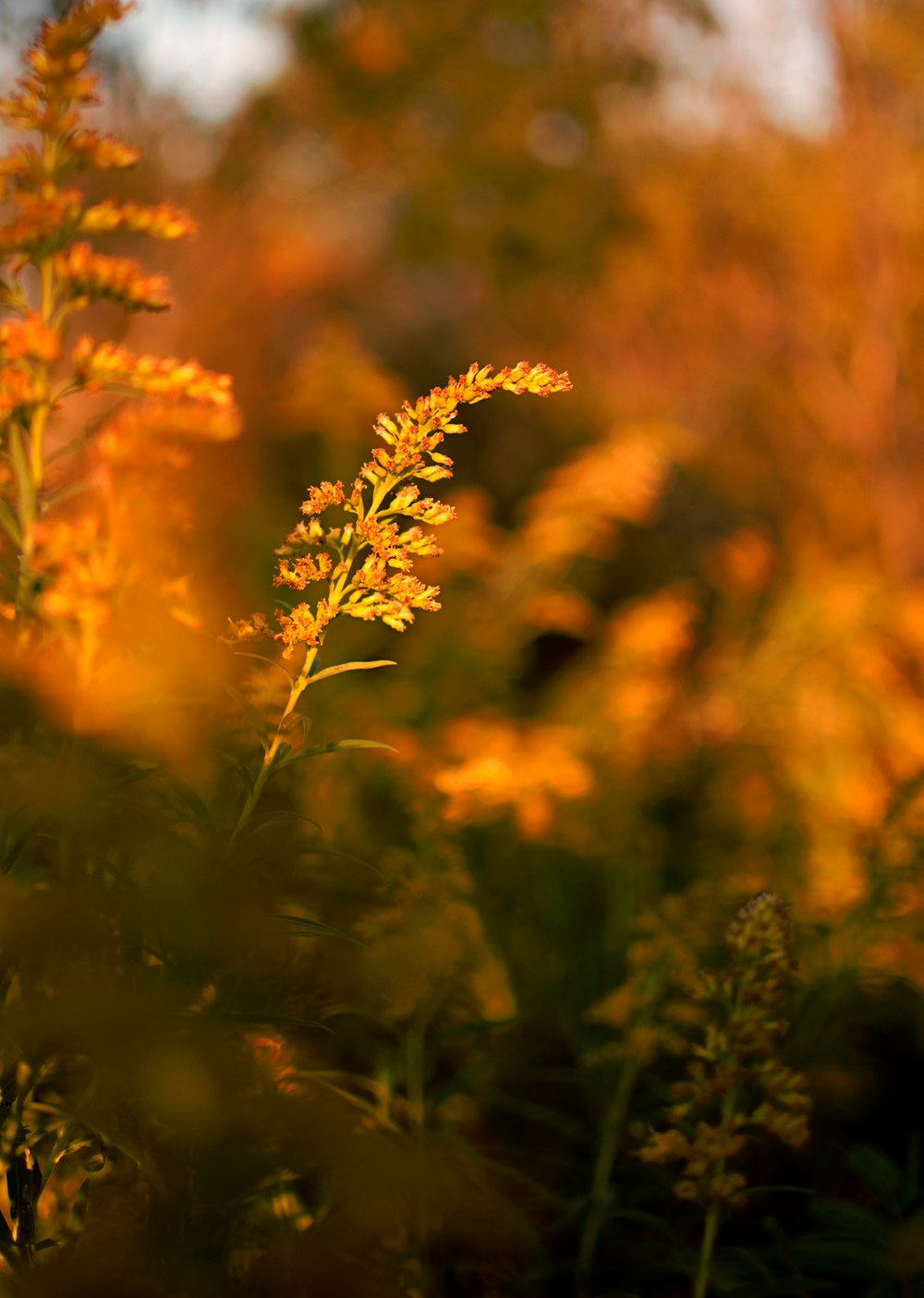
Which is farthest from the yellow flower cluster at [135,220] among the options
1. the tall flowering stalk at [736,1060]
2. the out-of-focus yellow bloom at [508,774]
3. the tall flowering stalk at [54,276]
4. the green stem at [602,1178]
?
the green stem at [602,1178]

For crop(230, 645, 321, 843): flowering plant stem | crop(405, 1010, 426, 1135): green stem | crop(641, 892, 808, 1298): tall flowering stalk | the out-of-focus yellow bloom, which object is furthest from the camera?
the out-of-focus yellow bloom

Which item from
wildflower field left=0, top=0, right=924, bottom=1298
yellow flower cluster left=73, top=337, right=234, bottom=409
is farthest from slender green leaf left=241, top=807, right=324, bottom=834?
yellow flower cluster left=73, top=337, right=234, bottom=409

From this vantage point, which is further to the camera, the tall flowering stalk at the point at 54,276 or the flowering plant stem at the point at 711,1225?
the flowering plant stem at the point at 711,1225

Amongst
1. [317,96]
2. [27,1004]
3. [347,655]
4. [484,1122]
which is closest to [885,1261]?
[484,1122]

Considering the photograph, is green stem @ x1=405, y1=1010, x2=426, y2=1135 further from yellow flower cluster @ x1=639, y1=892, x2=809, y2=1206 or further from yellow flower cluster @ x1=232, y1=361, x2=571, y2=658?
yellow flower cluster @ x1=232, y1=361, x2=571, y2=658

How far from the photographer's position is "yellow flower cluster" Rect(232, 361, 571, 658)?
85cm

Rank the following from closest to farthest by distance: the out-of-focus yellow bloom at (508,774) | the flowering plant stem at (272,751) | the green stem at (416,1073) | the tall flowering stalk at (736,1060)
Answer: the flowering plant stem at (272,751)
the tall flowering stalk at (736,1060)
the green stem at (416,1073)
the out-of-focus yellow bloom at (508,774)

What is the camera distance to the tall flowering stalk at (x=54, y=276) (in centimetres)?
88

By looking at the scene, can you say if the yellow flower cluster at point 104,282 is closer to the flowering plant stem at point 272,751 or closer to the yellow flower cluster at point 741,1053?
the flowering plant stem at point 272,751

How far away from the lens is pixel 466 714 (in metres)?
3.07

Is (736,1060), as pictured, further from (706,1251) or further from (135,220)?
(135,220)

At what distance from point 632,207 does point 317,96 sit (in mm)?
1477

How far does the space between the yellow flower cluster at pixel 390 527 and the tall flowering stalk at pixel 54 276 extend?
17 cm

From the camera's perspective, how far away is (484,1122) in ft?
5.88
